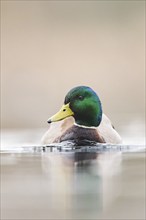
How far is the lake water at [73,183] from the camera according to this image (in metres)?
1.86

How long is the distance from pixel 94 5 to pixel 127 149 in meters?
3.68

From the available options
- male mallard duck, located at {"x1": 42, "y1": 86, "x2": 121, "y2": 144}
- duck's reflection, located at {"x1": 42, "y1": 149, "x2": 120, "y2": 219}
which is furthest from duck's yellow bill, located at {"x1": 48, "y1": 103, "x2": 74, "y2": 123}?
duck's reflection, located at {"x1": 42, "y1": 149, "x2": 120, "y2": 219}

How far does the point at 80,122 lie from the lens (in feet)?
12.4

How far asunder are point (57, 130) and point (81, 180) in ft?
4.33

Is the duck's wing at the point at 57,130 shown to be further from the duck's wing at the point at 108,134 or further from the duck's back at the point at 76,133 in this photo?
the duck's wing at the point at 108,134

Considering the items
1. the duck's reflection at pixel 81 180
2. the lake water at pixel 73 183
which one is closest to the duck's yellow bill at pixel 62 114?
the lake water at pixel 73 183

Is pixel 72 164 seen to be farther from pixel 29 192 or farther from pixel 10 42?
pixel 10 42

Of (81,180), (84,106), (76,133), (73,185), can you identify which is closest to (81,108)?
(84,106)

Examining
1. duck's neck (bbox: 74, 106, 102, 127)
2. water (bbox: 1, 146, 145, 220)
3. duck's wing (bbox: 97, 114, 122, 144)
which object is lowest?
water (bbox: 1, 146, 145, 220)

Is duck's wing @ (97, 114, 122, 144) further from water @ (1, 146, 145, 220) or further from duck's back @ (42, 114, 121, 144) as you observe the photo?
water @ (1, 146, 145, 220)

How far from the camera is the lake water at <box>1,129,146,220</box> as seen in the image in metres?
1.86

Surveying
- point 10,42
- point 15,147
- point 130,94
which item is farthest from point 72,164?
point 10,42

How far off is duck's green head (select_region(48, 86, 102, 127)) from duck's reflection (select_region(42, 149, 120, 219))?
0.38 m

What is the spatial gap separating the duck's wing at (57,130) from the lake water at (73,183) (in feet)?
0.25
